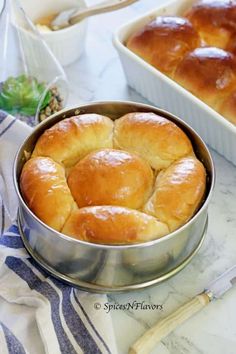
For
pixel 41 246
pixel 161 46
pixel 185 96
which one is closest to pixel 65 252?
pixel 41 246

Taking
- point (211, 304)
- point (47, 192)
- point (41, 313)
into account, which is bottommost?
point (211, 304)

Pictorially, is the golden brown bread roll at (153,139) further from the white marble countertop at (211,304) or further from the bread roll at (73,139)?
the white marble countertop at (211,304)

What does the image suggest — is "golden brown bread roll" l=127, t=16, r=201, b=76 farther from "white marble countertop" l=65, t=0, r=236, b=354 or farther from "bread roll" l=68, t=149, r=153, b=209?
"bread roll" l=68, t=149, r=153, b=209

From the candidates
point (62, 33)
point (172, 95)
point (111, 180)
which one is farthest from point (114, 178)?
point (62, 33)

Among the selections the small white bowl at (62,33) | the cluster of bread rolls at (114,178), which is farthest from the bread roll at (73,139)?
the small white bowl at (62,33)

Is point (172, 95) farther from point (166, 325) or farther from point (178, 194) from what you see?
point (166, 325)

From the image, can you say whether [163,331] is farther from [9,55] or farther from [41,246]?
[9,55]

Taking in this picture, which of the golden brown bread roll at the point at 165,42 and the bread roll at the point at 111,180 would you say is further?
the golden brown bread roll at the point at 165,42
